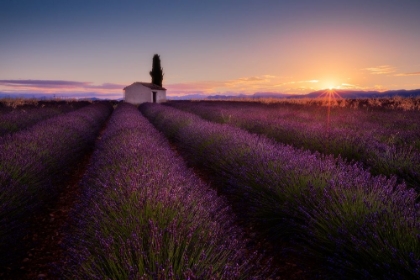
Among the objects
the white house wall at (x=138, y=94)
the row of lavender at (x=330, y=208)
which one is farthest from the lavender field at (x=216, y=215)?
the white house wall at (x=138, y=94)

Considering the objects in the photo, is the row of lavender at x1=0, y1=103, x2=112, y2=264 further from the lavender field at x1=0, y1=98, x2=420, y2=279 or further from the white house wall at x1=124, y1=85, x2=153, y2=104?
the white house wall at x1=124, y1=85, x2=153, y2=104

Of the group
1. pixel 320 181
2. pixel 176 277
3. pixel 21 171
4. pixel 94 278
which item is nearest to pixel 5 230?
pixel 21 171

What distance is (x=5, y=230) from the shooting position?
2.48 m

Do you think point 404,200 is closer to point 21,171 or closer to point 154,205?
point 154,205

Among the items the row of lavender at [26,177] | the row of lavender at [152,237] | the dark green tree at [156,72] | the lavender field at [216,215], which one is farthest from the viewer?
the dark green tree at [156,72]

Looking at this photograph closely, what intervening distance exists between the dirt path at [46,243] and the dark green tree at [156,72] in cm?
4508

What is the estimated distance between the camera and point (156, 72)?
48250 millimetres

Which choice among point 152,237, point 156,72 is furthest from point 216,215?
point 156,72

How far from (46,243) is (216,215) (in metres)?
2.09

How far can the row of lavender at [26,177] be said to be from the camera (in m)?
2.63

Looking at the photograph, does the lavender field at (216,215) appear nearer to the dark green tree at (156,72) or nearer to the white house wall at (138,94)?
the white house wall at (138,94)

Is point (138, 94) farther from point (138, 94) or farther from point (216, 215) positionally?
point (216, 215)

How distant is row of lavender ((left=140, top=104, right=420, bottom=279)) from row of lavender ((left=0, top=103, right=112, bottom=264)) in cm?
231

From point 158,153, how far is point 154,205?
2.03 metres
